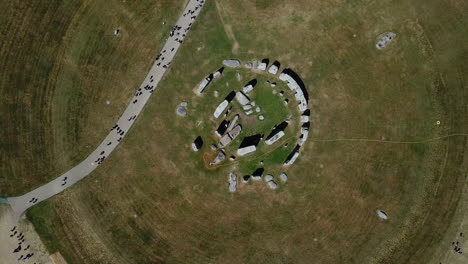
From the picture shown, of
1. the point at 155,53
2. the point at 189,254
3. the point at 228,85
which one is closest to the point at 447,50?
the point at 228,85

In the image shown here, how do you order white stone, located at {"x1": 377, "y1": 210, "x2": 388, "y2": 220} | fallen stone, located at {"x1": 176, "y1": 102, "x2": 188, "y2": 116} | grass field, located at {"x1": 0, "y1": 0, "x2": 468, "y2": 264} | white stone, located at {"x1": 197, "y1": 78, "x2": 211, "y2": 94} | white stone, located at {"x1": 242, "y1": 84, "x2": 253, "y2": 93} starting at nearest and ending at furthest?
white stone, located at {"x1": 377, "y1": 210, "x2": 388, "y2": 220}
grass field, located at {"x1": 0, "y1": 0, "x2": 468, "y2": 264}
white stone, located at {"x1": 242, "y1": 84, "x2": 253, "y2": 93}
white stone, located at {"x1": 197, "y1": 78, "x2": 211, "y2": 94}
fallen stone, located at {"x1": 176, "y1": 102, "x2": 188, "y2": 116}

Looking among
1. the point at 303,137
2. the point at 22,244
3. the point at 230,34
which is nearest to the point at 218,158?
the point at 303,137

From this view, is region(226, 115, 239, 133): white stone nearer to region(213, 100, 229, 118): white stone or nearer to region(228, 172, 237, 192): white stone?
region(213, 100, 229, 118): white stone

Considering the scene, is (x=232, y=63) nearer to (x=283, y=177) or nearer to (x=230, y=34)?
A: (x=230, y=34)

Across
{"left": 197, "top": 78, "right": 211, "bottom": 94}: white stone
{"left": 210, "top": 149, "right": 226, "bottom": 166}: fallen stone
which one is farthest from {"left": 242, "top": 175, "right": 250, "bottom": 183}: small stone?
{"left": 197, "top": 78, "right": 211, "bottom": 94}: white stone

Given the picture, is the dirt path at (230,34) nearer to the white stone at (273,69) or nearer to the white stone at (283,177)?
the white stone at (273,69)

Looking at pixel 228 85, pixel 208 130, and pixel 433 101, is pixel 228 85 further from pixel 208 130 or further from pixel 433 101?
pixel 433 101
